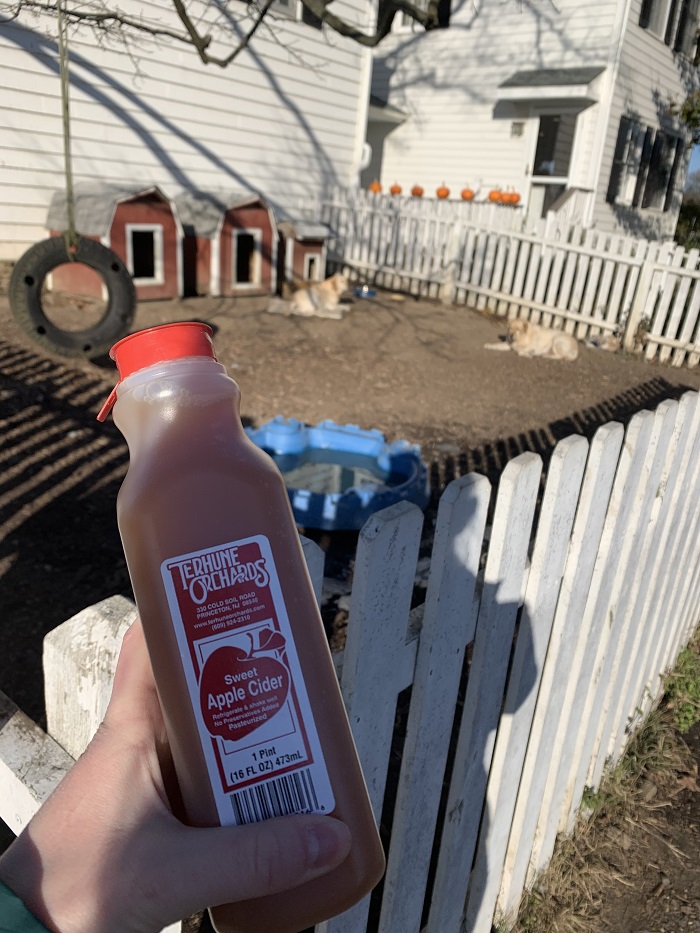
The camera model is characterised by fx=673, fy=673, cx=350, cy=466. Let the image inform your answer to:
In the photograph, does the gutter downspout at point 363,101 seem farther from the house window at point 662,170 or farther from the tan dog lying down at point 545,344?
the house window at point 662,170

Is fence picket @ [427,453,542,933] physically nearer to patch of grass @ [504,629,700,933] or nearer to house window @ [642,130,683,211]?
patch of grass @ [504,629,700,933]

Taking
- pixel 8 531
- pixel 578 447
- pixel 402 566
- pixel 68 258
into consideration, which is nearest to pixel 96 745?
pixel 402 566

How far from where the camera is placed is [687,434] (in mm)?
2350

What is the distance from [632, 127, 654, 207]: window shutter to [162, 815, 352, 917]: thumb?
18522 millimetres

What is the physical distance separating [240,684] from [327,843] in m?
0.21

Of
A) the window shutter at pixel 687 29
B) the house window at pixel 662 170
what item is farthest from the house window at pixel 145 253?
the window shutter at pixel 687 29

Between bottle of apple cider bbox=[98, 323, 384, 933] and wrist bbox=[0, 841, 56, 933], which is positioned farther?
bottle of apple cider bbox=[98, 323, 384, 933]

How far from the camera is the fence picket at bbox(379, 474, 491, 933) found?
4.30 ft

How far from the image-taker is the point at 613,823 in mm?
2457

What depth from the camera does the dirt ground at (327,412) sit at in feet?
8.86

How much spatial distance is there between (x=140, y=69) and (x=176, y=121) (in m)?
0.86

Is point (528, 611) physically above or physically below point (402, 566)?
below

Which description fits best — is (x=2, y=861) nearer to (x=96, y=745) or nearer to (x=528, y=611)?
(x=96, y=745)

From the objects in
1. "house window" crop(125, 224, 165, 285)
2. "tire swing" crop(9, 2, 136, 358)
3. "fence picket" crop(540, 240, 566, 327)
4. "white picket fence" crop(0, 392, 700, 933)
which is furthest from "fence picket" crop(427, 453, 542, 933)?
"fence picket" crop(540, 240, 566, 327)
